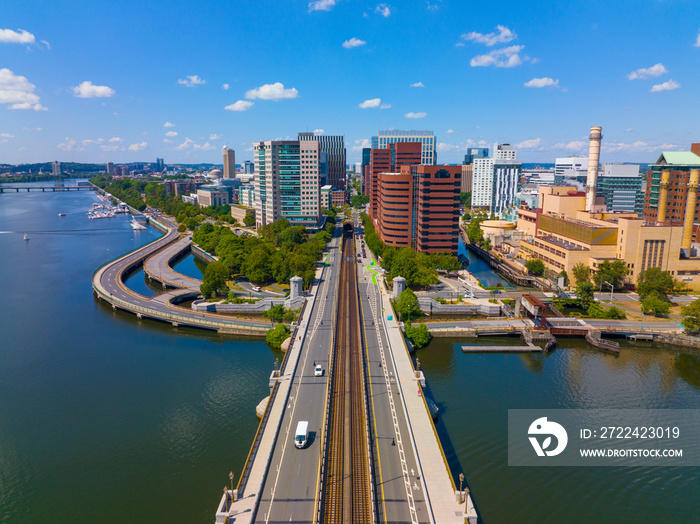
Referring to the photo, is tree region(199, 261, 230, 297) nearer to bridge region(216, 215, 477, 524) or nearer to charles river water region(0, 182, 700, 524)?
charles river water region(0, 182, 700, 524)

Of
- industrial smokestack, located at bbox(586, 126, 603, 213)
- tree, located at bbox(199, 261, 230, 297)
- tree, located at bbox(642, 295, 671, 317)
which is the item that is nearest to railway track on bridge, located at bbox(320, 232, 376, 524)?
tree, located at bbox(199, 261, 230, 297)

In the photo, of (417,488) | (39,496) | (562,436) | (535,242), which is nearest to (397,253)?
(535,242)

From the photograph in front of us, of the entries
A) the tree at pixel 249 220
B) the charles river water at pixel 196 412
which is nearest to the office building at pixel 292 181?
the tree at pixel 249 220

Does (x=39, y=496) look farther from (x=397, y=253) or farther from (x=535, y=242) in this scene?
(x=535, y=242)

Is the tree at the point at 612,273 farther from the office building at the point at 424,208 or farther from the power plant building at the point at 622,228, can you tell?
A: the office building at the point at 424,208

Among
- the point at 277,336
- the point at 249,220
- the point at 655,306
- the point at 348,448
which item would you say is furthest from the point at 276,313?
the point at 249,220

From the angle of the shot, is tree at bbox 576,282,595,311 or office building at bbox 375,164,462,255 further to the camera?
office building at bbox 375,164,462,255

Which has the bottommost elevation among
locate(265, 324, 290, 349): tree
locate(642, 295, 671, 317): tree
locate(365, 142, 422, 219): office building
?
locate(265, 324, 290, 349): tree
